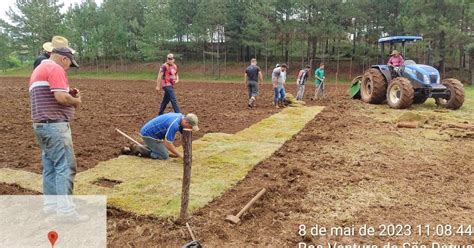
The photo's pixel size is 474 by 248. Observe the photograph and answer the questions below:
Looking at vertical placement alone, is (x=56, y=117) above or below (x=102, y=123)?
above

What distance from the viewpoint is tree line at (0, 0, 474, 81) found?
33.2 m

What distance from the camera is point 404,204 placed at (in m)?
5.04

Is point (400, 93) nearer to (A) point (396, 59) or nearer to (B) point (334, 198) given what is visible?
(A) point (396, 59)

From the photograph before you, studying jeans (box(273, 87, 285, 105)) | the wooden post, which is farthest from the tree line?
the wooden post

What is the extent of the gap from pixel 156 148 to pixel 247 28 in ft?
116

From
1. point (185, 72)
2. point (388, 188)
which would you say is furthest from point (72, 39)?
point (388, 188)

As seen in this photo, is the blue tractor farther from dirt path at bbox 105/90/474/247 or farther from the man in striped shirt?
the man in striped shirt

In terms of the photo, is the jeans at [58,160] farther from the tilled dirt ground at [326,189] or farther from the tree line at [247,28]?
the tree line at [247,28]

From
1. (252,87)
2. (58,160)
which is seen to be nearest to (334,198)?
(58,160)

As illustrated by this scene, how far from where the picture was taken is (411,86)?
12.6m

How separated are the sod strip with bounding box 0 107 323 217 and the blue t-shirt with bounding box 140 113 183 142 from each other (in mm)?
445

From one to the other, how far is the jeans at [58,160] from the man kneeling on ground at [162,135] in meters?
2.08

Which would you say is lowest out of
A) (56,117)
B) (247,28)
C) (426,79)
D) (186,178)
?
(186,178)

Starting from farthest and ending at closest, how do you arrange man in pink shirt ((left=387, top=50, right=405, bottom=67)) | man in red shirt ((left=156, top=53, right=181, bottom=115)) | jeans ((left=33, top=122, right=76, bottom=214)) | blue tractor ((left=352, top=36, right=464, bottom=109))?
man in pink shirt ((left=387, top=50, right=405, bottom=67)), blue tractor ((left=352, top=36, right=464, bottom=109)), man in red shirt ((left=156, top=53, right=181, bottom=115)), jeans ((left=33, top=122, right=76, bottom=214))
